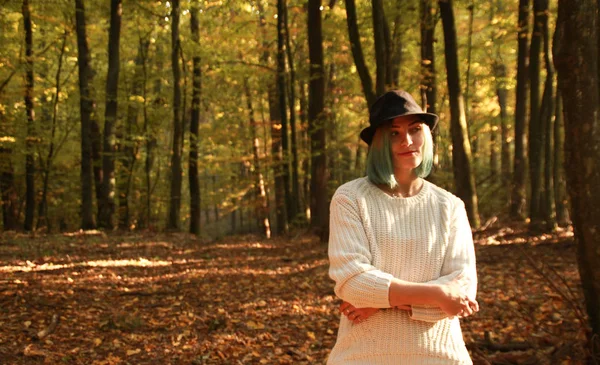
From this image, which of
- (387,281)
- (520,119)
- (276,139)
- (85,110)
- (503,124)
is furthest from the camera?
(276,139)

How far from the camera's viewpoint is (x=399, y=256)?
93.5 inches

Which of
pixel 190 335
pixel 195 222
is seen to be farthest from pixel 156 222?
pixel 190 335

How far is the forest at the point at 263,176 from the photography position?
5.77m

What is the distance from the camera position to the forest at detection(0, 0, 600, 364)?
5.77 m

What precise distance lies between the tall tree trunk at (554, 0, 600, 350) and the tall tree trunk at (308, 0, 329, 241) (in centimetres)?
952

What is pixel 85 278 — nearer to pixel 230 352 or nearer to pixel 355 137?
pixel 230 352

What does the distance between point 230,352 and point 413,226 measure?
4.48 meters

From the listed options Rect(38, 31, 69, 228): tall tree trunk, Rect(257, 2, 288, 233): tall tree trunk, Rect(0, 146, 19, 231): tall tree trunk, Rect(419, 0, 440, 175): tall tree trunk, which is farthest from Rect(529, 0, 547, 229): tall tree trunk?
Rect(0, 146, 19, 231): tall tree trunk

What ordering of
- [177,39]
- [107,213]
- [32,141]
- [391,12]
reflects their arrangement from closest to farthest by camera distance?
1. [391,12]
2. [107,213]
3. [177,39]
4. [32,141]

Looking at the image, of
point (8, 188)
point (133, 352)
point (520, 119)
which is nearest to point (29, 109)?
point (8, 188)

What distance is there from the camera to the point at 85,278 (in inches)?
365

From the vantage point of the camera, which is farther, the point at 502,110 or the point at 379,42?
the point at 502,110

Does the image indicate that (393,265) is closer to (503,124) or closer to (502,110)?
(503,124)

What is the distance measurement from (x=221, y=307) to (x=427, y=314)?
248 inches
